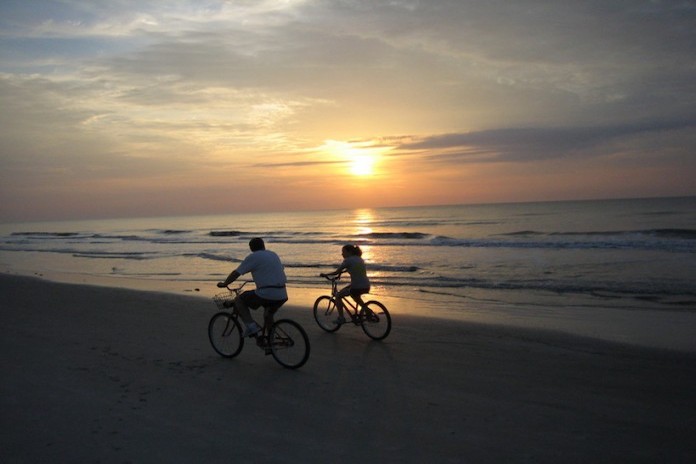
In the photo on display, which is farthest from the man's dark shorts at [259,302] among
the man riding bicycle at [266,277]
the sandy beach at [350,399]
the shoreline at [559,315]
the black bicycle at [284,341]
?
the shoreline at [559,315]

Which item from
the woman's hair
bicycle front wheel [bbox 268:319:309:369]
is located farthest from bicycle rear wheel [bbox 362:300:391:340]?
bicycle front wheel [bbox 268:319:309:369]

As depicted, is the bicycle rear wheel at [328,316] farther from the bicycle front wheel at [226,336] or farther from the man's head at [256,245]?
the man's head at [256,245]

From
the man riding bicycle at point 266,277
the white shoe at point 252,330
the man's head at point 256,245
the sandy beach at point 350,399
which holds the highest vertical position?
the man's head at point 256,245

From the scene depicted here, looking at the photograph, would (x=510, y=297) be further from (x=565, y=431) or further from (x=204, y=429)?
(x=204, y=429)

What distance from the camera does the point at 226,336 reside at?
7387 mm

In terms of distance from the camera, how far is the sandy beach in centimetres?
436

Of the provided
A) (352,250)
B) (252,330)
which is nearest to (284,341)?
(252,330)

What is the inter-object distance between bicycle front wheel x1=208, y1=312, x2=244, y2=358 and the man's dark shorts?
0.58m

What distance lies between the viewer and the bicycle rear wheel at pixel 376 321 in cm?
855

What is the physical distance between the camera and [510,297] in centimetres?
1358

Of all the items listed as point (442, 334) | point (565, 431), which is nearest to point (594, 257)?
point (442, 334)

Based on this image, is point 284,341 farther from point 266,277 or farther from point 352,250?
point 352,250

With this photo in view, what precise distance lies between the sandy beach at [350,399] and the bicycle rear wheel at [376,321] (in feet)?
0.72

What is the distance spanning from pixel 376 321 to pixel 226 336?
2554 millimetres
